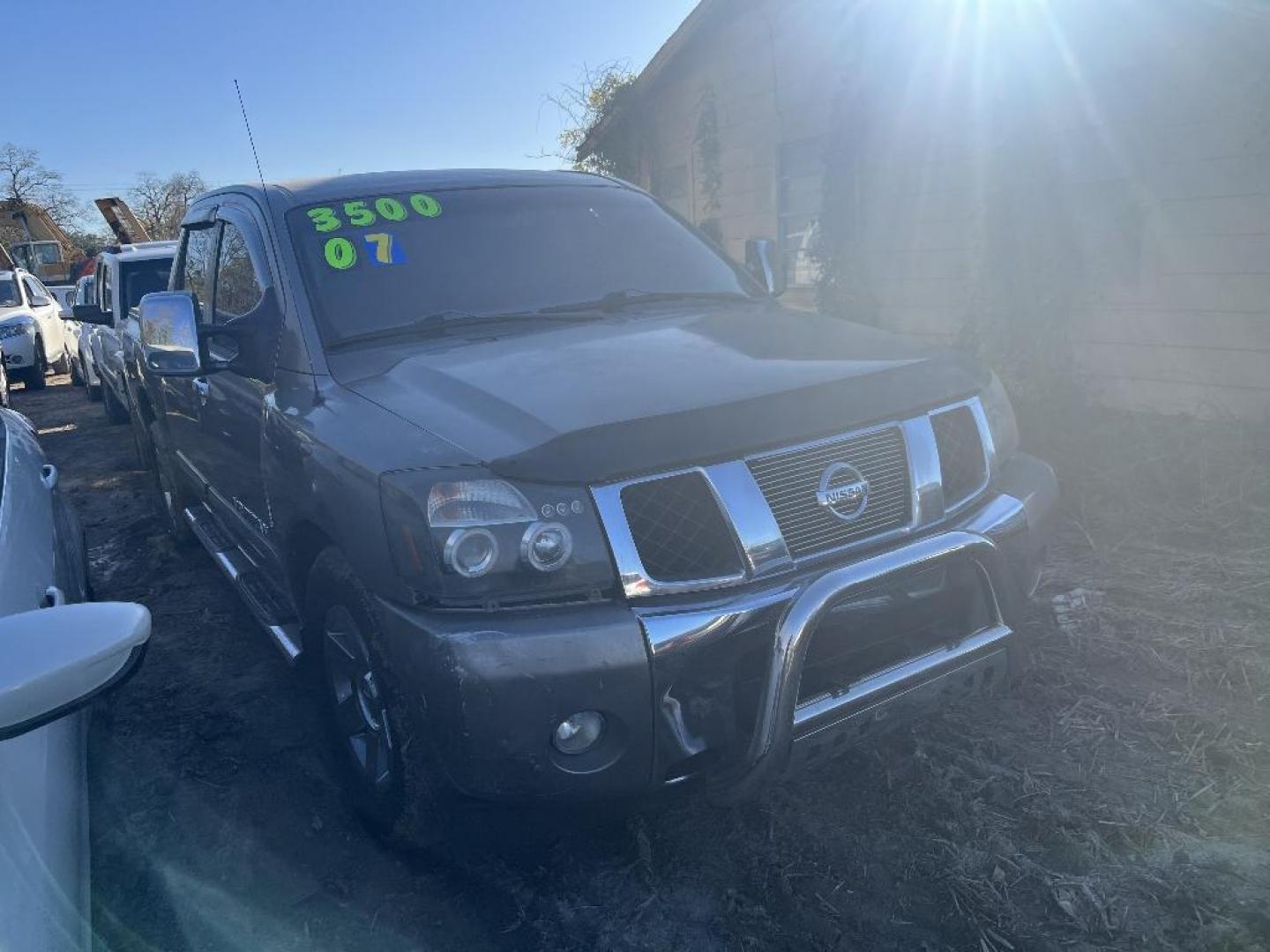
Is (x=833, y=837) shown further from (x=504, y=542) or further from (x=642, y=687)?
(x=504, y=542)

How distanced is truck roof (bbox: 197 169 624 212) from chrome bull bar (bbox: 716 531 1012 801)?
2.22 m

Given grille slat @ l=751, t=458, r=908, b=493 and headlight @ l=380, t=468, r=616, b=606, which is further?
grille slat @ l=751, t=458, r=908, b=493

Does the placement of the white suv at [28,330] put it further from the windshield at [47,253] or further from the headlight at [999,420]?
the windshield at [47,253]

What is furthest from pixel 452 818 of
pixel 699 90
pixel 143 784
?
pixel 699 90

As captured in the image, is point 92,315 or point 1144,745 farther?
point 92,315

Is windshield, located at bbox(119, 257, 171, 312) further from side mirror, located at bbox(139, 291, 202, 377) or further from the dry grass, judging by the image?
the dry grass

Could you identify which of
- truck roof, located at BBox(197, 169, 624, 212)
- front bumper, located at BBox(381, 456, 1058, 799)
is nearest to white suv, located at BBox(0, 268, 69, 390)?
truck roof, located at BBox(197, 169, 624, 212)

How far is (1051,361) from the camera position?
6973 millimetres

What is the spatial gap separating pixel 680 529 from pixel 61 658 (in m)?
1.25

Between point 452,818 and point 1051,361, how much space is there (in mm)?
6010

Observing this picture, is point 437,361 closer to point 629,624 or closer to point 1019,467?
point 629,624

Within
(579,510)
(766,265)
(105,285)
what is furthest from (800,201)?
(579,510)

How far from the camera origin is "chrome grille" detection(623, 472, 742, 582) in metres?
2.21

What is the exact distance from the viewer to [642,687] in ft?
6.89
